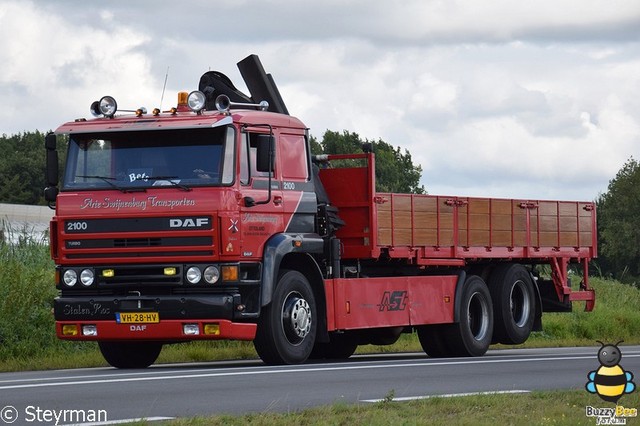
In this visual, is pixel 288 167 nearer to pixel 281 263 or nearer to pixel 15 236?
pixel 281 263

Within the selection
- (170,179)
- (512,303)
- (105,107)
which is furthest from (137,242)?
(512,303)

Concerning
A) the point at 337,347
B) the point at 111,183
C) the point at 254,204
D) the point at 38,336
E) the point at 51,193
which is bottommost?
the point at 337,347

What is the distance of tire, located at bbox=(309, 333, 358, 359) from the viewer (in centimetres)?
2309

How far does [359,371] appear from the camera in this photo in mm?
17188

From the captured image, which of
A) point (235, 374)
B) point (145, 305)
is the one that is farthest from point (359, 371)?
point (145, 305)

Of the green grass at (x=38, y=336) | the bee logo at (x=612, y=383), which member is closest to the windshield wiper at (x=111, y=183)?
the green grass at (x=38, y=336)

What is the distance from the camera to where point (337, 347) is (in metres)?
23.2

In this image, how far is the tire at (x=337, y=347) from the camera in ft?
75.8

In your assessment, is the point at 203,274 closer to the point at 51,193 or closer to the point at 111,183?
the point at 111,183

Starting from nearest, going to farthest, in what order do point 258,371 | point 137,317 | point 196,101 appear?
point 258,371 < point 137,317 < point 196,101

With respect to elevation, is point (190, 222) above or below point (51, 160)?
below

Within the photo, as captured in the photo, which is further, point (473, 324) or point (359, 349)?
point (359, 349)

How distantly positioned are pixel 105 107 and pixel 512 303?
885 cm

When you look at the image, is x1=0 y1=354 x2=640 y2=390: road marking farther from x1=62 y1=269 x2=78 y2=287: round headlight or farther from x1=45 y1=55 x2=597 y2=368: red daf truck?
x1=62 y1=269 x2=78 y2=287: round headlight
